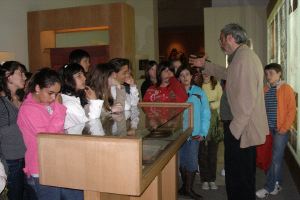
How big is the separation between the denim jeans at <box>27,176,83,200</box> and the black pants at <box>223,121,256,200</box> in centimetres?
162

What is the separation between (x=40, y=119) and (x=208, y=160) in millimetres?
2789

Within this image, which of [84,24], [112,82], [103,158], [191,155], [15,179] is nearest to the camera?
[103,158]

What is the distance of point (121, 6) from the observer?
639 cm

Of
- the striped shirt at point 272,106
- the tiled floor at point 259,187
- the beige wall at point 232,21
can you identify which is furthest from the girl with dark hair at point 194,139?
the beige wall at point 232,21

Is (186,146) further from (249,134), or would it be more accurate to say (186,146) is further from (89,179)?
(89,179)

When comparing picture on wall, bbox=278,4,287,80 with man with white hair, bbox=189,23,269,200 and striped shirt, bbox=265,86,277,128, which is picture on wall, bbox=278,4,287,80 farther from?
man with white hair, bbox=189,23,269,200

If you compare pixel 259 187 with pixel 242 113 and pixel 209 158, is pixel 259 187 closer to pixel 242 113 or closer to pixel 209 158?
pixel 209 158

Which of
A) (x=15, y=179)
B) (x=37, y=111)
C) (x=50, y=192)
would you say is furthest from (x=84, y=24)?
(x=50, y=192)

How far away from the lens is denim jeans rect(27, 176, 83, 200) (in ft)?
7.97

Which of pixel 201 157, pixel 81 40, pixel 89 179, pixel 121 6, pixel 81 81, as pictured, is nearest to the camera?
pixel 89 179

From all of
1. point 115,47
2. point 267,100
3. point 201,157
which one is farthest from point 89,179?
point 115,47

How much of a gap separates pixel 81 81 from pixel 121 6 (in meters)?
3.61

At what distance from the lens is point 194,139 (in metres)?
4.09

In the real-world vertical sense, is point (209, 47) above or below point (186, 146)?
above
